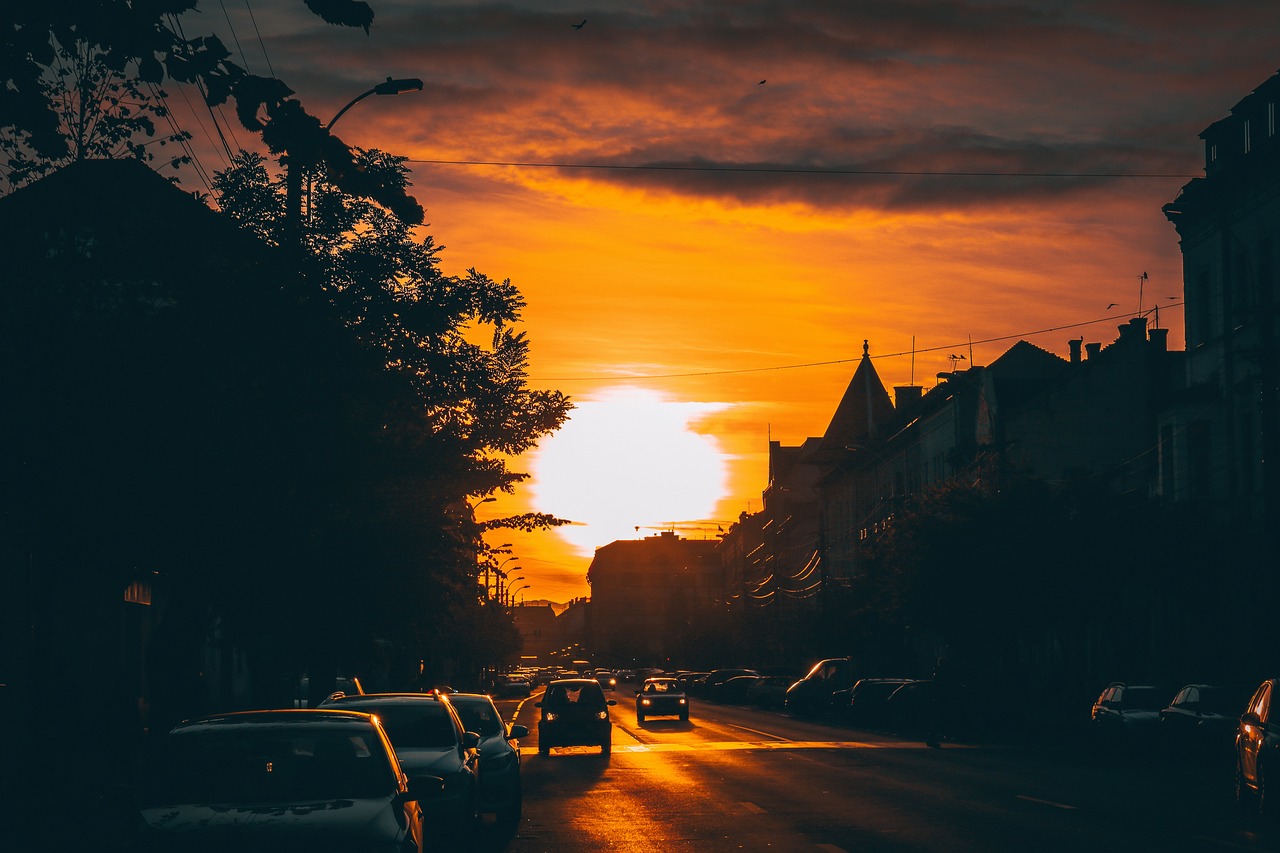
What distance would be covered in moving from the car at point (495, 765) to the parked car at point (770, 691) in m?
47.3

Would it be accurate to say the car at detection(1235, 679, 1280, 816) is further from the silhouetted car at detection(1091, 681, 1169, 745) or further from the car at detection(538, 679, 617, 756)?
the car at detection(538, 679, 617, 756)

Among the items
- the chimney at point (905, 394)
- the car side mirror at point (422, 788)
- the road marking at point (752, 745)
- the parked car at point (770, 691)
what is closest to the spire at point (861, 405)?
the chimney at point (905, 394)

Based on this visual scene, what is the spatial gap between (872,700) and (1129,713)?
59.8ft

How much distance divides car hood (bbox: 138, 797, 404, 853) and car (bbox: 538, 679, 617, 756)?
981 inches

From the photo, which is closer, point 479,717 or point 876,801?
point 479,717

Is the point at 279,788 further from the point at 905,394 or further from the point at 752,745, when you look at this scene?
the point at 905,394

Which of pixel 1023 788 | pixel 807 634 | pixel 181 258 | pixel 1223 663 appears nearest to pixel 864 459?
pixel 807 634

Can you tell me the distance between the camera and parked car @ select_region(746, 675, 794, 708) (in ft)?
218

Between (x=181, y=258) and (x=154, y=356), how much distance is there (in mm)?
1269

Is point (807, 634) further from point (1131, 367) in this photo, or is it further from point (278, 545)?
point (278, 545)

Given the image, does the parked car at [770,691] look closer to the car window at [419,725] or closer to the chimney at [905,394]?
the chimney at [905,394]

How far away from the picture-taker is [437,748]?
49.0 ft

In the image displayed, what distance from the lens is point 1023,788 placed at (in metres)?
21.9

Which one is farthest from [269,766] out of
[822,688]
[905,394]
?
[905,394]
